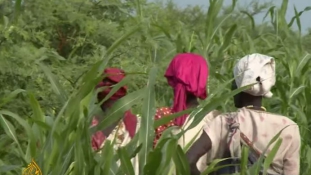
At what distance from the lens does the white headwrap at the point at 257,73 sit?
399 centimetres

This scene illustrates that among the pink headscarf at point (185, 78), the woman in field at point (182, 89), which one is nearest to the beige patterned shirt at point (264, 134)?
the woman in field at point (182, 89)

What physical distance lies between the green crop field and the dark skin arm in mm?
251

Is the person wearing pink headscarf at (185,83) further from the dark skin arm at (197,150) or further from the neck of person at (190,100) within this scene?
the dark skin arm at (197,150)

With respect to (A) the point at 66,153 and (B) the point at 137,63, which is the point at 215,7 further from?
(A) the point at 66,153

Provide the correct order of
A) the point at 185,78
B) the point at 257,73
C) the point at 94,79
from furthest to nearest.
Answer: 1. the point at 185,78
2. the point at 257,73
3. the point at 94,79

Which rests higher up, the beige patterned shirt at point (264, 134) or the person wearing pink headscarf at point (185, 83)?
the person wearing pink headscarf at point (185, 83)

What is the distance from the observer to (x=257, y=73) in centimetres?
403

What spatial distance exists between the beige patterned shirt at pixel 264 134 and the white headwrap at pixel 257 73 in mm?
90

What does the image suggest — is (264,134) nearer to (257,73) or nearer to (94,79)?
(257,73)

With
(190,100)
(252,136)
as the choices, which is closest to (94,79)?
(252,136)

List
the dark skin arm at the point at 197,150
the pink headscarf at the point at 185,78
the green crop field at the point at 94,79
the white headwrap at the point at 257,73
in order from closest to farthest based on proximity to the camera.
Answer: the green crop field at the point at 94,79 → the dark skin arm at the point at 197,150 → the white headwrap at the point at 257,73 → the pink headscarf at the point at 185,78

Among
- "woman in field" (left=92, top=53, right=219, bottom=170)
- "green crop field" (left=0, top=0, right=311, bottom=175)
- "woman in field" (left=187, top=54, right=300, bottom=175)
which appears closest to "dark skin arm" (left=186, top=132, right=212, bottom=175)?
"woman in field" (left=187, top=54, right=300, bottom=175)

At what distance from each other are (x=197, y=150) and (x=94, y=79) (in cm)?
95

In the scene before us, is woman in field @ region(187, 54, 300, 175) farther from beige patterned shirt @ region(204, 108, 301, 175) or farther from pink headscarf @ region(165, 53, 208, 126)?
pink headscarf @ region(165, 53, 208, 126)
